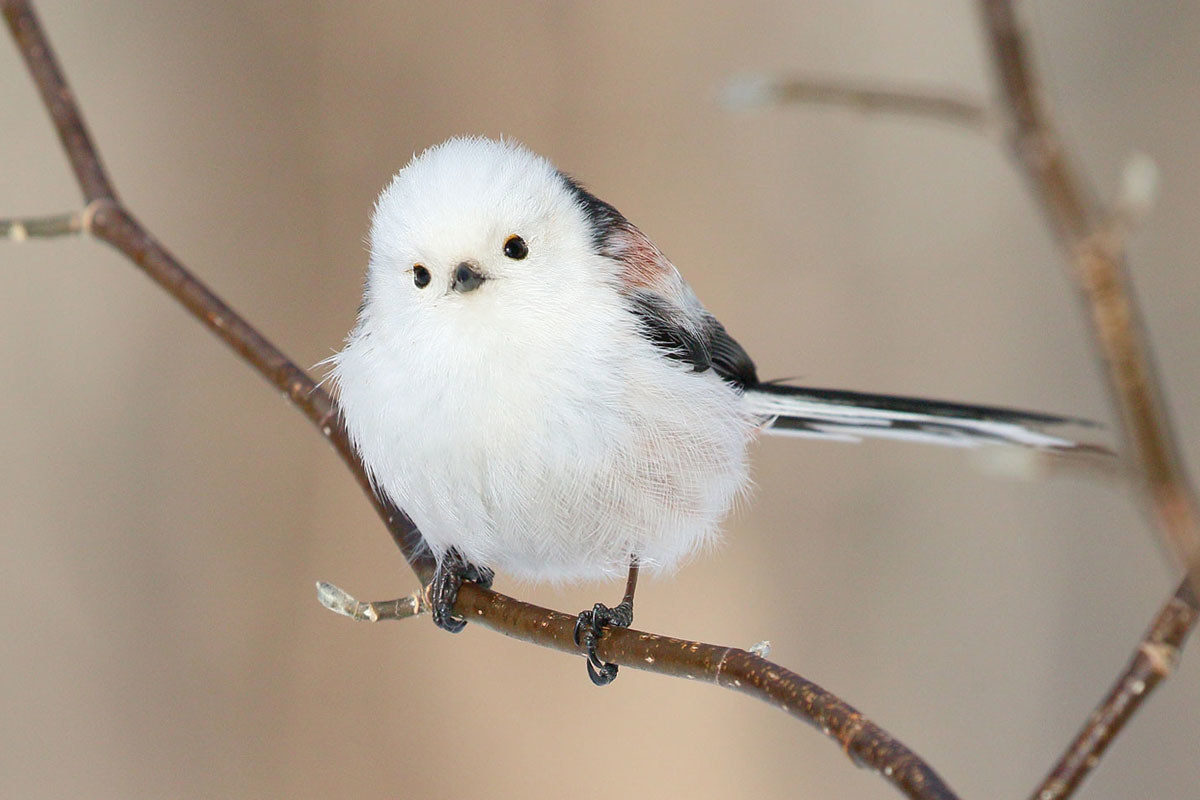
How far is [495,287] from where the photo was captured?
4.51ft

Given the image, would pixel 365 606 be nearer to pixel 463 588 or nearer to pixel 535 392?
pixel 463 588

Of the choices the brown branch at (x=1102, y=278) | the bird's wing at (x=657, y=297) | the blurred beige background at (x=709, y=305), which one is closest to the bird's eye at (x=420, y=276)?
the bird's wing at (x=657, y=297)

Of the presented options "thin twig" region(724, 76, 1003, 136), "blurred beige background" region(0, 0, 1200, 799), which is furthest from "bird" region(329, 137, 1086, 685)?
"blurred beige background" region(0, 0, 1200, 799)

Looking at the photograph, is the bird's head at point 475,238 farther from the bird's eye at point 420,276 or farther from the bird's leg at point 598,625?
the bird's leg at point 598,625

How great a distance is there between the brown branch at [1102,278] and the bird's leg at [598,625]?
0.96 meters

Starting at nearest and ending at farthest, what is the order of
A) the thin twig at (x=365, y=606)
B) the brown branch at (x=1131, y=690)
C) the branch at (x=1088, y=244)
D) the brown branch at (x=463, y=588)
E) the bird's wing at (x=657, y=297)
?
the branch at (x=1088, y=244)
the brown branch at (x=1131, y=690)
the brown branch at (x=463, y=588)
the thin twig at (x=365, y=606)
the bird's wing at (x=657, y=297)

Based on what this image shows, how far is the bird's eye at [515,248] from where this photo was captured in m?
1.40

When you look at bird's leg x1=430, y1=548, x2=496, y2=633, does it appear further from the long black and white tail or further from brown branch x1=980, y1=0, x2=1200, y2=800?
brown branch x1=980, y1=0, x2=1200, y2=800

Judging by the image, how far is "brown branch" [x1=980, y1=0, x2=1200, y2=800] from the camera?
1.27 feet

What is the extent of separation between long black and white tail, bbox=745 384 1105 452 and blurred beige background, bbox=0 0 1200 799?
3.23ft

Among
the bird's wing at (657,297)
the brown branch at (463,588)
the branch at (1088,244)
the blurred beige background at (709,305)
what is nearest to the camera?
the branch at (1088,244)

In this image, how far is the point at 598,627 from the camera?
1.35m

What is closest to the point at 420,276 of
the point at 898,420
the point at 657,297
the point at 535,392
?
the point at 535,392

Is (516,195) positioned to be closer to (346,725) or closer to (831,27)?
(346,725)
